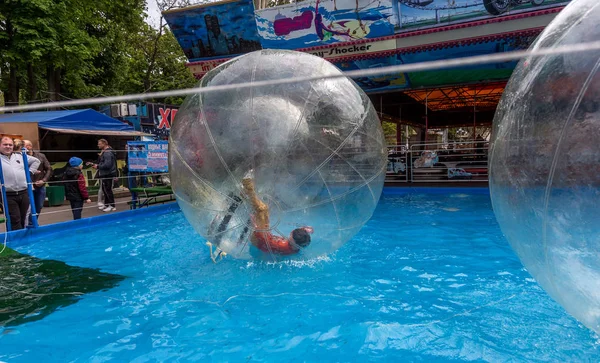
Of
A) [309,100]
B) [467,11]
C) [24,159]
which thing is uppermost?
[467,11]

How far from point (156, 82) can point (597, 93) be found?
81.9 feet

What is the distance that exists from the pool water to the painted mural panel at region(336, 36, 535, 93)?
19.8ft

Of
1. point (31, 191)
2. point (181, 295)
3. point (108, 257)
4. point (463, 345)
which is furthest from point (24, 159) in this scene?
point (463, 345)

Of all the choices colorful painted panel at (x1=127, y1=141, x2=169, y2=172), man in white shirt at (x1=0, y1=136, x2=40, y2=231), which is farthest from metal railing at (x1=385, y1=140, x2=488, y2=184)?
man in white shirt at (x1=0, y1=136, x2=40, y2=231)

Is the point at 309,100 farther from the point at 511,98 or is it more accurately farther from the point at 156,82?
the point at 156,82

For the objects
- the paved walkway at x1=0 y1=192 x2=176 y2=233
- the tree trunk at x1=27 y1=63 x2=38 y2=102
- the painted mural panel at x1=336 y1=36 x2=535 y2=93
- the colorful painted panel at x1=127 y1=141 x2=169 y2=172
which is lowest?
the paved walkway at x1=0 y1=192 x2=176 y2=233

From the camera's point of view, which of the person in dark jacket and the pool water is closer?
the pool water

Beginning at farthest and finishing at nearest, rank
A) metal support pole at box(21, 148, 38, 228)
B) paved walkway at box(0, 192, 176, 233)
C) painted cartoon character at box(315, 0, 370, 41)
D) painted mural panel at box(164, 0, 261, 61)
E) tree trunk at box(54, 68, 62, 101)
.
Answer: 1. tree trunk at box(54, 68, 62, 101)
2. painted mural panel at box(164, 0, 261, 61)
3. painted cartoon character at box(315, 0, 370, 41)
4. paved walkway at box(0, 192, 176, 233)
5. metal support pole at box(21, 148, 38, 228)

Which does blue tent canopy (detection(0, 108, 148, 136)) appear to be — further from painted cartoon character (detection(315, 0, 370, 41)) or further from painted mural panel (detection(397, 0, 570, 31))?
painted mural panel (detection(397, 0, 570, 31))

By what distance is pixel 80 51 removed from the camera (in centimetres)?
1461

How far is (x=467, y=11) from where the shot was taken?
383 inches

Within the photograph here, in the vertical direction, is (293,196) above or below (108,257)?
above

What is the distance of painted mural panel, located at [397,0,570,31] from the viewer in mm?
9219

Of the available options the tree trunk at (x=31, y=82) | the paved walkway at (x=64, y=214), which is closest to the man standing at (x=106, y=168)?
the paved walkway at (x=64, y=214)
